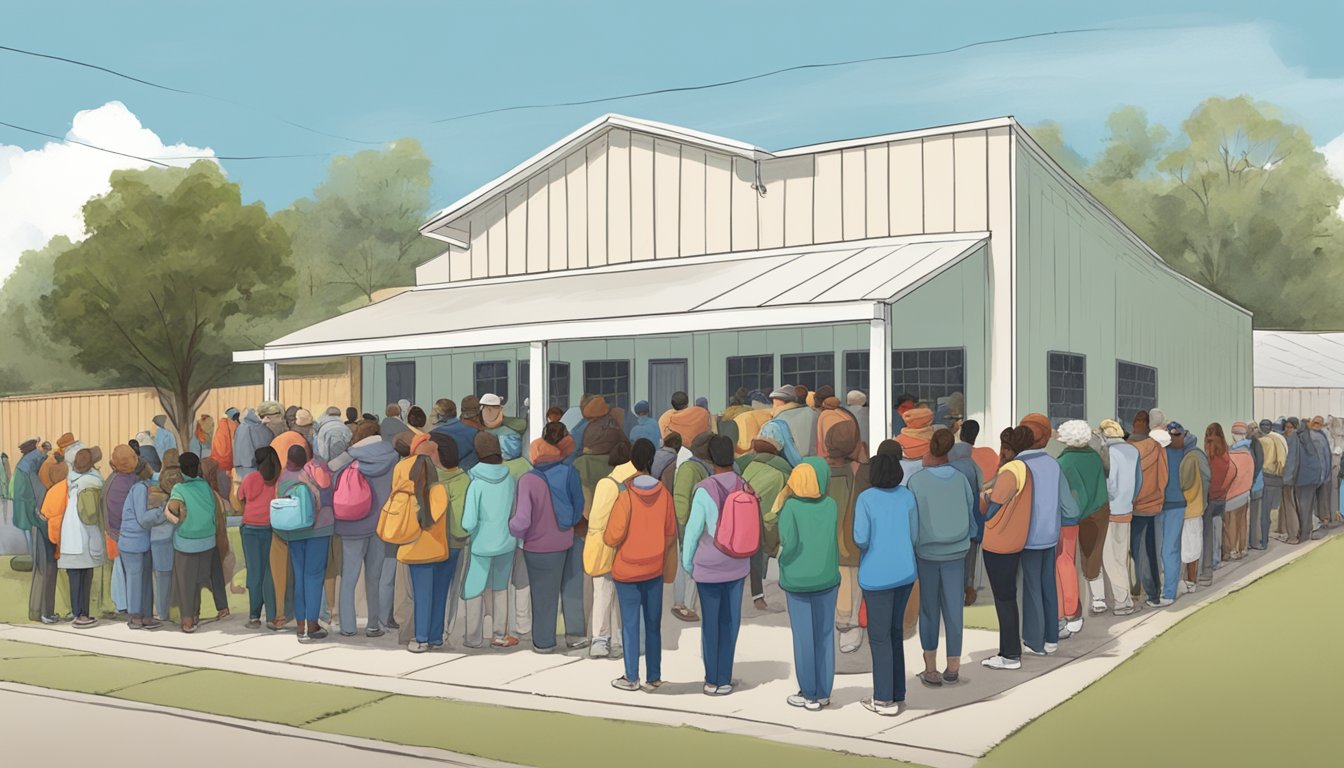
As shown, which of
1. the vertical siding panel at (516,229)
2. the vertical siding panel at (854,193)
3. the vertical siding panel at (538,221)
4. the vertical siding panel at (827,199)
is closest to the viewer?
the vertical siding panel at (854,193)

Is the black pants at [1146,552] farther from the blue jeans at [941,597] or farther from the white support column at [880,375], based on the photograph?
the blue jeans at [941,597]

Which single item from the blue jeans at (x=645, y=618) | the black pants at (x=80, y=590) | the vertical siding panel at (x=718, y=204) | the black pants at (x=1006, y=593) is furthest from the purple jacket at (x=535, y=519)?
the vertical siding panel at (x=718, y=204)

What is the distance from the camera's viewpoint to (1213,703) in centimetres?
831

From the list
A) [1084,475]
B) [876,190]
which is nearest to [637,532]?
[1084,475]

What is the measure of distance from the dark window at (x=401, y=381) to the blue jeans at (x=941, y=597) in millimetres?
15597

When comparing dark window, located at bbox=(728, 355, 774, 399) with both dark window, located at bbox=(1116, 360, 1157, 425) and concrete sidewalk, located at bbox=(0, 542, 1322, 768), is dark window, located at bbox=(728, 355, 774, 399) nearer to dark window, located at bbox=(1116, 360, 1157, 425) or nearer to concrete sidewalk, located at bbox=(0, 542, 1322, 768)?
dark window, located at bbox=(1116, 360, 1157, 425)

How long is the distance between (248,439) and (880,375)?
23.7 feet

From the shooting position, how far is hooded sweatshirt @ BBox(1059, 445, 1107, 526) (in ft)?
33.2

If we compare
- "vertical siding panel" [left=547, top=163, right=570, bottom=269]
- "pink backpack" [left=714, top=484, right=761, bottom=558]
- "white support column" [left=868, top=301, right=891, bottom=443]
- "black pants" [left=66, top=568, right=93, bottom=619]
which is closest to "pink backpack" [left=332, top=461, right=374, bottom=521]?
"black pants" [left=66, top=568, right=93, bottom=619]

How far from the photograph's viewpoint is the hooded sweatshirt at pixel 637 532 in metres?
8.39

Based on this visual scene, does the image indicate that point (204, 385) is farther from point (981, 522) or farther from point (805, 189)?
point (981, 522)

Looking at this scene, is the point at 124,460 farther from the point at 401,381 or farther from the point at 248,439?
the point at 401,381

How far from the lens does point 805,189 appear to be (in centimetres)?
1875

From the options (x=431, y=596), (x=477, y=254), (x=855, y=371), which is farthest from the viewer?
(x=477, y=254)
